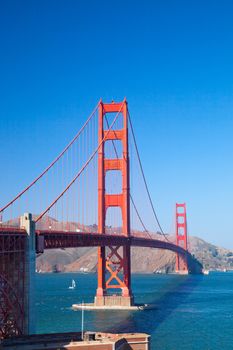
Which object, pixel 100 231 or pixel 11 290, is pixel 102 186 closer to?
pixel 100 231

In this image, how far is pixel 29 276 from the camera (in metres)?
36.5

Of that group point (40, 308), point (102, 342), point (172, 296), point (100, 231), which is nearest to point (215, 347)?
point (102, 342)

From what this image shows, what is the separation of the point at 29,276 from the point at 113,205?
3124 centimetres

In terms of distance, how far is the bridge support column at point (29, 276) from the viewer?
36031 mm

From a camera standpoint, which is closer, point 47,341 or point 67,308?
point 47,341

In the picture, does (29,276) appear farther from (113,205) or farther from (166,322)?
(113,205)

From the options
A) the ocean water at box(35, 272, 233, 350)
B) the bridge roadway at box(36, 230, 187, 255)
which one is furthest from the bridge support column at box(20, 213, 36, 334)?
the ocean water at box(35, 272, 233, 350)

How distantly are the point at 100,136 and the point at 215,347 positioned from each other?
112ft

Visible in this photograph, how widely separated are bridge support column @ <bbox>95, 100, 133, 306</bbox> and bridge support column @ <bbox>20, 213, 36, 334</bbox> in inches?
1054

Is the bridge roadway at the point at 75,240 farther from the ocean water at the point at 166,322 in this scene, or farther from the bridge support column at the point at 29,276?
the ocean water at the point at 166,322

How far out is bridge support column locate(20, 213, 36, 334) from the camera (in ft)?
118

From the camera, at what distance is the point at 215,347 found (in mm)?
41250

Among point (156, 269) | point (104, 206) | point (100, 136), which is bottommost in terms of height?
point (156, 269)

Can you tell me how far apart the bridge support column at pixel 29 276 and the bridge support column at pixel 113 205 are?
2678cm
